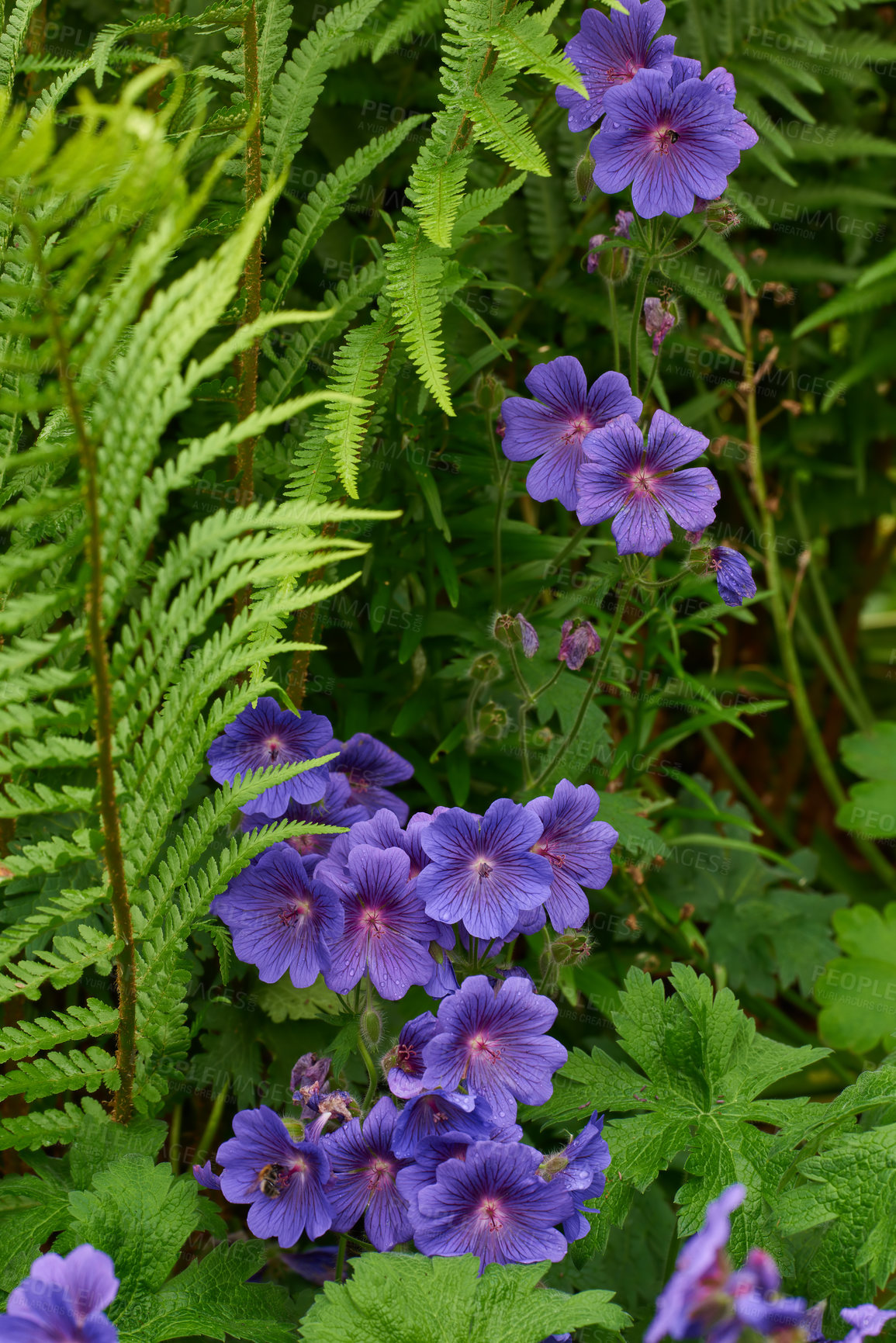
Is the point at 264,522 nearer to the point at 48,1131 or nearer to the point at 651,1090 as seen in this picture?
the point at 48,1131

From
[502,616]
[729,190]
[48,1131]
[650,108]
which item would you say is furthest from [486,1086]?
[729,190]

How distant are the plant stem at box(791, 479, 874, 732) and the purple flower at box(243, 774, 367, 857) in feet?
4.61

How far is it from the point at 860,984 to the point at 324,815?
3.43 ft

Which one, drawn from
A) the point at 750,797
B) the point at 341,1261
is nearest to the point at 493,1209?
the point at 341,1261

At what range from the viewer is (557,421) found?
126 cm

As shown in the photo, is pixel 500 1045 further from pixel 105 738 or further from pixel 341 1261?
pixel 105 738

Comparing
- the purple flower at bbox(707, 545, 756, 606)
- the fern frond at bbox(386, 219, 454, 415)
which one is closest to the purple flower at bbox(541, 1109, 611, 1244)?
the purple flower at bbox(707, 545, 756, 606)

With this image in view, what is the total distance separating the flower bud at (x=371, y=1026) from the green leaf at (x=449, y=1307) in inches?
8.7

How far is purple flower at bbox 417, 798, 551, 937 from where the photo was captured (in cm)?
103

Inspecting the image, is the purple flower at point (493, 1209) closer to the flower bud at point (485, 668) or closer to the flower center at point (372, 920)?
the flower center at point (372, 920)

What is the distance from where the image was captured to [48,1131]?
1009mm

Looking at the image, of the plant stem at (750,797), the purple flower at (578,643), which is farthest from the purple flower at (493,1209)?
the plant stem at (750,797)

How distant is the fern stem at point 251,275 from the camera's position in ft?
3.72

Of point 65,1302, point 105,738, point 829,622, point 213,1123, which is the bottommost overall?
point 213,1123
